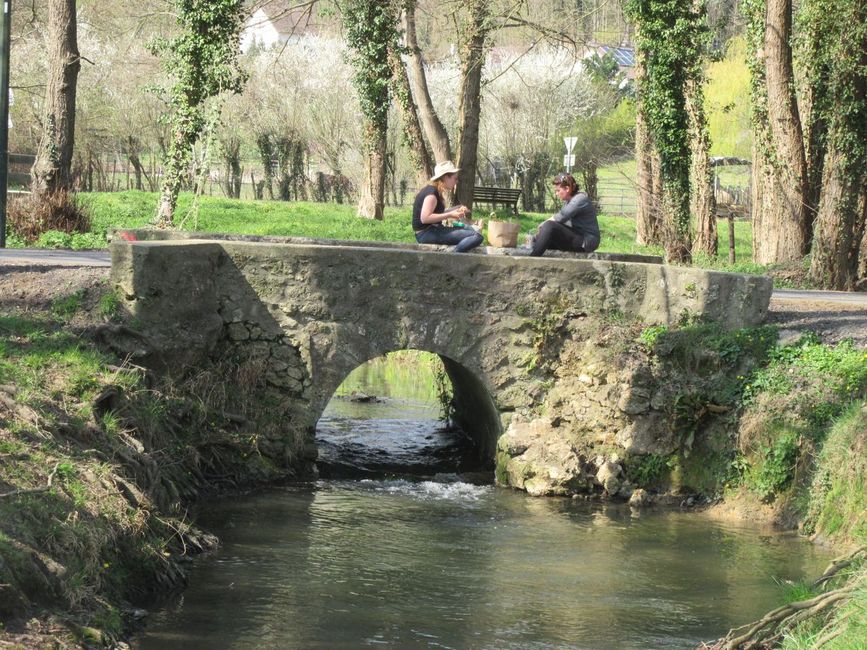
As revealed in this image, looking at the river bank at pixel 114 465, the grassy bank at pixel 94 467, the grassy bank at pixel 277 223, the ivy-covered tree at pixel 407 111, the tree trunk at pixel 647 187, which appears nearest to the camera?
the grassy bank at pixel 94 467

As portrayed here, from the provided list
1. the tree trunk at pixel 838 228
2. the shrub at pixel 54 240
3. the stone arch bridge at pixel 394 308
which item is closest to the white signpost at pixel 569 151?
the tree trunk at pixel 838 228

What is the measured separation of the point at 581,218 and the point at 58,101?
13.4 m

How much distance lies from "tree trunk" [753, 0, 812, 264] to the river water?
9495mm

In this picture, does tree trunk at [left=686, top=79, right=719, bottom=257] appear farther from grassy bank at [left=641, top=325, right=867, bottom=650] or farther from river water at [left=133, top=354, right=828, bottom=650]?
river water at [left=133, top=354, right=828, bottom=650]

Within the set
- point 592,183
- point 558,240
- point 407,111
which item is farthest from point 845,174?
point 592,183

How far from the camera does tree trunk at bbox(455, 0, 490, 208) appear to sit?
75.9ft

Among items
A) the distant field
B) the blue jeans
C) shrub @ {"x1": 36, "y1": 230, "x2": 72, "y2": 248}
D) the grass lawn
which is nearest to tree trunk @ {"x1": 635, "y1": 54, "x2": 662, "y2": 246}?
the grass lawn

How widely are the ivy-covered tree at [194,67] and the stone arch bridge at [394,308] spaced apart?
1023cm

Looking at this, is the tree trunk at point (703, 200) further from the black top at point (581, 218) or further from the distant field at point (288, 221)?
the black top at point (581, 218)

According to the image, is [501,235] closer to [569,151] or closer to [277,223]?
[277,223]

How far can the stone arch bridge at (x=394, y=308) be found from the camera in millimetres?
12305

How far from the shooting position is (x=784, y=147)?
20.2m

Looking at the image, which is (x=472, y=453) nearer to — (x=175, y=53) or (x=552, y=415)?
(x=552, y=415)

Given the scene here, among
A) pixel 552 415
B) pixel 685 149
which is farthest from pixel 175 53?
pixel 552 415
